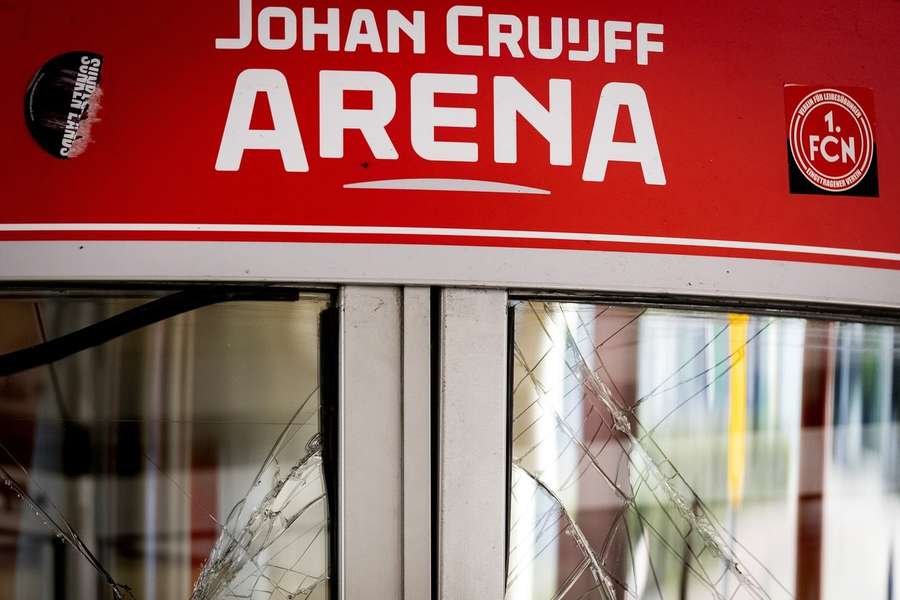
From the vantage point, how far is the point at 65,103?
120 centimetres

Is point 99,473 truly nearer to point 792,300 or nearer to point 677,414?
point 677,414

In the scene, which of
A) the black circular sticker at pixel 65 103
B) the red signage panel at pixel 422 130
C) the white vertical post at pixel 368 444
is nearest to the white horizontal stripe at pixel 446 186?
the red signage panel at pixel 422 130

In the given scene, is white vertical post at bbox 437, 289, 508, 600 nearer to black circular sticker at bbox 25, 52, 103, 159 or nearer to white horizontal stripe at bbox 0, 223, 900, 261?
white horizontal stripe at bbox 0, 223, 900, 261

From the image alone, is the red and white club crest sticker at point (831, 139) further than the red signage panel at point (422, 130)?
Yes

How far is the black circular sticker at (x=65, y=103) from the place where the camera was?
120cm

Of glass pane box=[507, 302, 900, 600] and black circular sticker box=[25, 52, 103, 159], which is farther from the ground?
black circular sticker box=[25, 52, 103, 159]

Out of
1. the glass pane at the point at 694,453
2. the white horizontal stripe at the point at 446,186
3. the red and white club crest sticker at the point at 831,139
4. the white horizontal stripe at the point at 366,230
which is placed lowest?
the glass pane at the point at 694,453

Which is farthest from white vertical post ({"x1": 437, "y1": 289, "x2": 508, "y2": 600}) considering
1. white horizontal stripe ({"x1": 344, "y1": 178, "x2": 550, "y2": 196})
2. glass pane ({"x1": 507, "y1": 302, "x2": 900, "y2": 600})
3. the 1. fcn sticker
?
the 1. fcn sticker

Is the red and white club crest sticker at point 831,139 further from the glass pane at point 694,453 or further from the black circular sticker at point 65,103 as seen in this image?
the black circular sticker at point 65,103

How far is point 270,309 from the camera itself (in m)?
1.23

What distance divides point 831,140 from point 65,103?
1291 mm

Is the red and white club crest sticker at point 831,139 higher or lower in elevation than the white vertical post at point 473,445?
higher

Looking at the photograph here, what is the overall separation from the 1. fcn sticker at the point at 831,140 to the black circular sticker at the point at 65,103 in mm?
1172

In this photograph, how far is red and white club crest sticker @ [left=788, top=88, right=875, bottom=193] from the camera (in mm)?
1295
